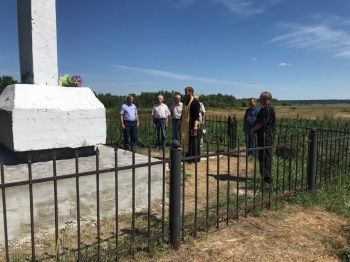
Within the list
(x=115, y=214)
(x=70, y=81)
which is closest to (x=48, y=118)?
(x=70, y=81)

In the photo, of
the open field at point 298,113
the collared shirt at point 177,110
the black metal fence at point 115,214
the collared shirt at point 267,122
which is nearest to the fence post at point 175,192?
the black metal fence at point 115,214

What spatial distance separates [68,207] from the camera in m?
3.64

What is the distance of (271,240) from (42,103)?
3.25 metres

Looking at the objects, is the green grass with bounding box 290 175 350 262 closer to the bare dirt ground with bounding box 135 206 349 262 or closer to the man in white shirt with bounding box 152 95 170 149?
the bare dirt ground with bounding box 135 206 349 262

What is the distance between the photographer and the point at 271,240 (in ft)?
11.1

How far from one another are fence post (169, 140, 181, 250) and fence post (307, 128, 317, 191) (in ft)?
8.90

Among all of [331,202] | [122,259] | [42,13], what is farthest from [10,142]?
[331,202]

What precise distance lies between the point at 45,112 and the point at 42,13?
1.41 meters

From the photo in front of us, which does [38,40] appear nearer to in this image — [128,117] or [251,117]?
[128,117]

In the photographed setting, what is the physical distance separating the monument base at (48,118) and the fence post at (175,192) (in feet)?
5.66

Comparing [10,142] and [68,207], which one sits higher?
[10,142]

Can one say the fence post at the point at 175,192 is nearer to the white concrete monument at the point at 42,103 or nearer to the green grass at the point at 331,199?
the white concrete monument at the point at 42,103

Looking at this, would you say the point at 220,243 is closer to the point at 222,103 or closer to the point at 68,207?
the point at 68,207

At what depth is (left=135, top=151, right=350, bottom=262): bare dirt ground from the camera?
9.95 ft
